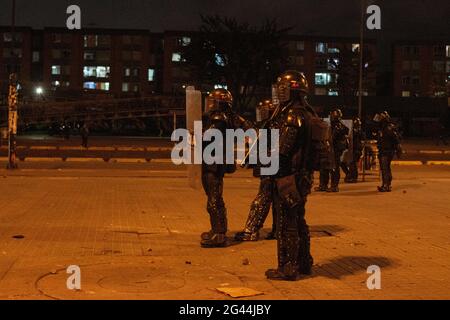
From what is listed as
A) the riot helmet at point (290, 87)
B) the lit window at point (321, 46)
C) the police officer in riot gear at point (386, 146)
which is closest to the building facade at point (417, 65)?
the lit window at point (321, 46)

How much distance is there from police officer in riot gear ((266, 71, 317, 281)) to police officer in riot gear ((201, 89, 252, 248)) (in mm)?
1723

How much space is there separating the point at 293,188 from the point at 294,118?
28.1 inches

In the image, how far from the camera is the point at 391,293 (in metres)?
6.36

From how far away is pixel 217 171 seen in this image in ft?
28.8

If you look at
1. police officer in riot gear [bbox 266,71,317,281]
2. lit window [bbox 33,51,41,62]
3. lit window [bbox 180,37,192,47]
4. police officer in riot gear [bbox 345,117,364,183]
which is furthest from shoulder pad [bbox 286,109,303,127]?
lit window [bbox 33,51,41,62]

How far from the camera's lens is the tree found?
5478 cm

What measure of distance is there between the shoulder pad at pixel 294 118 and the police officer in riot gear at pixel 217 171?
198 cm

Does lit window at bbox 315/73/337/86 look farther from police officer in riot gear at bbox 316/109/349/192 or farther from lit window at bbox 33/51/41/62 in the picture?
police officer in riot gear at bbox 316/109/349/192

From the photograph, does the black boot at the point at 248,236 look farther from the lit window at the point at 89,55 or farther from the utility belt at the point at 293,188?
the lit window at the point at 89,55

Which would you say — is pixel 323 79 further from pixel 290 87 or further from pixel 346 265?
pixel 290 87

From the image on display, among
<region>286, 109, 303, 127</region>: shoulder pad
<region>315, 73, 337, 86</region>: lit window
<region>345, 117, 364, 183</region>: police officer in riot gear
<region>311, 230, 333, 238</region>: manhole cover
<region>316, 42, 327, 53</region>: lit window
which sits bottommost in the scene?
<region>311, 230, 333, 238</region>: manhole cover

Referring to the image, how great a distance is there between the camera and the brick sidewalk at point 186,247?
6.53 m
